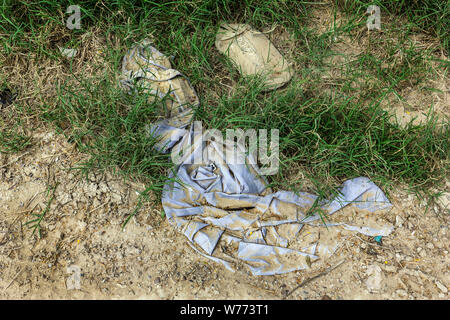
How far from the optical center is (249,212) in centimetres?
222

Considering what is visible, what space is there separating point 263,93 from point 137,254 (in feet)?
4.37

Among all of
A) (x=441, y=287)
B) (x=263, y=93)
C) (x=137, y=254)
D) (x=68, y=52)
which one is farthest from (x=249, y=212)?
(x=68, y=52)

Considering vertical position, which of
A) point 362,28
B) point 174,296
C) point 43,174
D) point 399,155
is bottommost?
point 174,296

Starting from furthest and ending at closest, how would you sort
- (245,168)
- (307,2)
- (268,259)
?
(307,2) → (245,168) → (268,259)

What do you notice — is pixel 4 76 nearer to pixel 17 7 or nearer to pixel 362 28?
pixel 17 7

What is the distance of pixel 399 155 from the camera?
231 centimetres

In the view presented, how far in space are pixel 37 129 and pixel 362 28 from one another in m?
2.34

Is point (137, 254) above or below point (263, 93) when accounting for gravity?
below

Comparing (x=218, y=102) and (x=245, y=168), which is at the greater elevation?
(x=218, y=102)

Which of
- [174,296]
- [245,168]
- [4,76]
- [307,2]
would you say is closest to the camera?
[174,296]

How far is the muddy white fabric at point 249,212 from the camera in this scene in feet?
6.89

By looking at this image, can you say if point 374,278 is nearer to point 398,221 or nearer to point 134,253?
point 398,221

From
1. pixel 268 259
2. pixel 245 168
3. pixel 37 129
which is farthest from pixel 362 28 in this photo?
pixel 37 129

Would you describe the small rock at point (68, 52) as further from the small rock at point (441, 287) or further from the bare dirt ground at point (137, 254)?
the small rock at point (441, 287)
